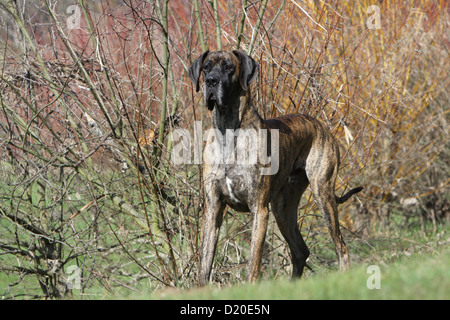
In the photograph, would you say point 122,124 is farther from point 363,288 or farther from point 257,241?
point 363,288

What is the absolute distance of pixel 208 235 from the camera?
18.4 feet

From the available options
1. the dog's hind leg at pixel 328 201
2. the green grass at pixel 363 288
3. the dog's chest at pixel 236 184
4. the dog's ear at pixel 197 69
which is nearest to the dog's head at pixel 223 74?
the dog's ear at pixel 197 69

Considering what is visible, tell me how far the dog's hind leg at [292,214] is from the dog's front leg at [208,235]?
1148mm

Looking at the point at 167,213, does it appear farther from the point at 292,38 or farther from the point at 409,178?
the point at 409,178

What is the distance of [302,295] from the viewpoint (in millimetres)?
4031

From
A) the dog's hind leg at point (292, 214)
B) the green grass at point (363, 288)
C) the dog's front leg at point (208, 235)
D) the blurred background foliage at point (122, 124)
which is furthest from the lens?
the dog's hind leg at point (292, 214)

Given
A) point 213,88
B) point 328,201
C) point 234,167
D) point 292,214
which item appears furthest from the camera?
point 292,214

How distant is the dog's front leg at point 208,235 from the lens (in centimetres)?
557

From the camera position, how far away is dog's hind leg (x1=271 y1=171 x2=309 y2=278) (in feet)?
21.8

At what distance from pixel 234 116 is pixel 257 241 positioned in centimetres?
111

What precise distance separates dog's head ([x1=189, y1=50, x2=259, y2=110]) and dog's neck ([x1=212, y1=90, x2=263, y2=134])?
0.05 metres

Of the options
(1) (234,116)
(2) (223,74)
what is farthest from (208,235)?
(2) (223,74)

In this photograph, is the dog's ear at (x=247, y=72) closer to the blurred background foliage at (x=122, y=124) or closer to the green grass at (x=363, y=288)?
the blurred background foliage at (x=122, y=124)

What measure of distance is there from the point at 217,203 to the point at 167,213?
1.34 m
